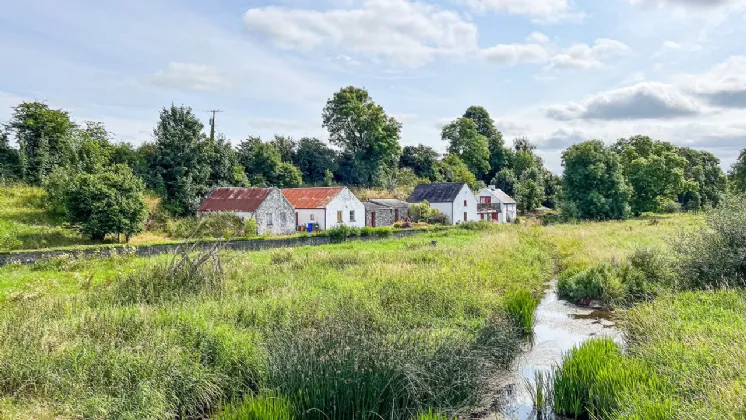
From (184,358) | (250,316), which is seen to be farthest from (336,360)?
(250,316)

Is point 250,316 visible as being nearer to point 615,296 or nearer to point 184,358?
point 184,358

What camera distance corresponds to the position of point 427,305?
11203 mm

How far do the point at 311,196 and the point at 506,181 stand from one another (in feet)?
128

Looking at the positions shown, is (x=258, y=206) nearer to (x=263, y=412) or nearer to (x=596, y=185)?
(x=263, y=412)

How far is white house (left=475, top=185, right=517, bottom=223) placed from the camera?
52.9 metres

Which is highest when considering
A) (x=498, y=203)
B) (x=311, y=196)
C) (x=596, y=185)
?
(x=596, y=185)

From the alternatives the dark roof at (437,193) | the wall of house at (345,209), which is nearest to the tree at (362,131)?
the dark roof at (437,193)

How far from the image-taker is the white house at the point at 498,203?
52.9 metres

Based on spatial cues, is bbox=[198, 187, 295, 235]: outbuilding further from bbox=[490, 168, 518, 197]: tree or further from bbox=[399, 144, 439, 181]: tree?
bbox=[490, 168, 518, 197]: tree

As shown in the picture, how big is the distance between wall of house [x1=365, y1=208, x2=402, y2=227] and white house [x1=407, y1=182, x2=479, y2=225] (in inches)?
228

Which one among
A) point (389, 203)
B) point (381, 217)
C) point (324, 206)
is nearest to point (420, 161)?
point (389, 203)

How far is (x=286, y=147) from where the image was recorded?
5175 cm

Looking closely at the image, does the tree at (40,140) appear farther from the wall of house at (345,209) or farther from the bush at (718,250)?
the bush at (718,250)

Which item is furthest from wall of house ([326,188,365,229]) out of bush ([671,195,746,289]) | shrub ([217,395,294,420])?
shrub ([217,395,294,420])
